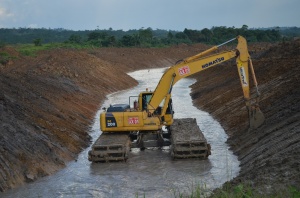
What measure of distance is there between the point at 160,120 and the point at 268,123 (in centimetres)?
497

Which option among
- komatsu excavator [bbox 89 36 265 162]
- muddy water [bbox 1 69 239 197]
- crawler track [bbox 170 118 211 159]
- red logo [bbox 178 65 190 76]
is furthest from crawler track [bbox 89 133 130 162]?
red logo [bbox 178 65 190 76]

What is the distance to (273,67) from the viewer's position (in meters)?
37.8

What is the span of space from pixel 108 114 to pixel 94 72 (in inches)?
1390

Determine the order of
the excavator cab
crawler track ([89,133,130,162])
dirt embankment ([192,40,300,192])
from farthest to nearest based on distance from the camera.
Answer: the excavator cab → crawler track ([89,133,130,162]) → dirt embankment ([192,40,300,192])

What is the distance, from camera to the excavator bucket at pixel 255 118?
23.5 meters

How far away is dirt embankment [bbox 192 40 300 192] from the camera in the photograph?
14.8 meters

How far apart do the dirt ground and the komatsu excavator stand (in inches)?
72.2

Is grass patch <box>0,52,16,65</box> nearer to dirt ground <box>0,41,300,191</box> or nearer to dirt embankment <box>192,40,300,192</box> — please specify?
dirt ground <box>0,41,300,191</box>

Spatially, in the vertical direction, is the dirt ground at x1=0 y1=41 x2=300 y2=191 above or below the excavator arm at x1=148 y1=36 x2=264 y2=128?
below

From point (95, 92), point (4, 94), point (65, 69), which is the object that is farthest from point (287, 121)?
point (65, 69)

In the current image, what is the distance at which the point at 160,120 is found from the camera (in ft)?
75.0

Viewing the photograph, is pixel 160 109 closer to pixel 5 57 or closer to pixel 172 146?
pixel 172 146

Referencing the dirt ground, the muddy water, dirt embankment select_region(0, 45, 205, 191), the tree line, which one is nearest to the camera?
the muddy water

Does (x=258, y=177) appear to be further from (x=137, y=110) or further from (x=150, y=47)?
(x=150, y=47)
